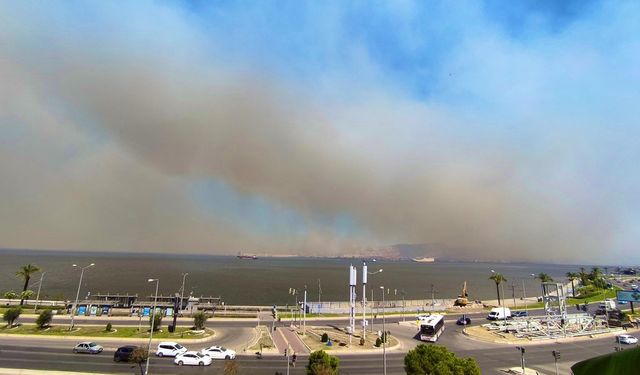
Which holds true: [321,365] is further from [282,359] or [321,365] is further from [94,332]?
[94,332]

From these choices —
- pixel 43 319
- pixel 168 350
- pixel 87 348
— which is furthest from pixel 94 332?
pixel 168 350

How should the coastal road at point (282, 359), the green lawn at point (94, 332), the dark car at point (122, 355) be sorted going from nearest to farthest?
the coastal road at point (282, 359), the dark car at point (122, 355), the green lawn at point (94, 332)

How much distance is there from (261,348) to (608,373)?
153ft

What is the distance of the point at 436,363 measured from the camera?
28250 mm

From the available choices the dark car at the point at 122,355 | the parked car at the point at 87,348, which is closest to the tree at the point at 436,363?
the dark car at the point at 122,355

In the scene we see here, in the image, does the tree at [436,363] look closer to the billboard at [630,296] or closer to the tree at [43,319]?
the tree at [43,319]

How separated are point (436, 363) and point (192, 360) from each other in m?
27.0

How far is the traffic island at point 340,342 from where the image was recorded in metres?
49.1

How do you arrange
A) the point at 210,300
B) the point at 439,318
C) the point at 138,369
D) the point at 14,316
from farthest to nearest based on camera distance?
1. the point at 210,300
2. the point at 439,318
3. the point at 14,316
4. the point at 138,369

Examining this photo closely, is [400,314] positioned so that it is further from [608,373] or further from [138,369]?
[608,373]

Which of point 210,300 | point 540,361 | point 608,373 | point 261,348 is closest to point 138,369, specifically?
point 261,348

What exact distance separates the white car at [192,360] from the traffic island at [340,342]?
45.4 feet

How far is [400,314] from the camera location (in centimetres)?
7956

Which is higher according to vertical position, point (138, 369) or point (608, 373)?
point (608, 373)
